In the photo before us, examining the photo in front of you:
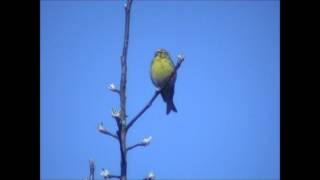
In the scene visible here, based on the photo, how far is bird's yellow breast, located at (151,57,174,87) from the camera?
7.10m

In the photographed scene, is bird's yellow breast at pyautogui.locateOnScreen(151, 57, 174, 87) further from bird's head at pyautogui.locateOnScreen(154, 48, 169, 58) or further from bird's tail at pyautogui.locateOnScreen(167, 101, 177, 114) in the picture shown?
bird's tail at pyautogui.locateOnScreen(167, 101, 177, 114)

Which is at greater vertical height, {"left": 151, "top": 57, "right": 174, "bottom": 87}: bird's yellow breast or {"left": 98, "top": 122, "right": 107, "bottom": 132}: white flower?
{"left": 151, "top": 57, "right": 174, "bottom": 87}: bird's yellow breast

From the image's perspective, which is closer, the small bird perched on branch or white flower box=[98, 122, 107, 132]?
white flower box=[98, 122, 107, 132]

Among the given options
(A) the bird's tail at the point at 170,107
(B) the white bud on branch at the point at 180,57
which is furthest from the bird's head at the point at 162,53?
(B) the white bud on branch at the point at 180,57

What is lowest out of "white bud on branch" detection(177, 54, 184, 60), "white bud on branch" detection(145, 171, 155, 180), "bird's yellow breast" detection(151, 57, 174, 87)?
"white bud on branch" detection(145, 171, 155, 180)

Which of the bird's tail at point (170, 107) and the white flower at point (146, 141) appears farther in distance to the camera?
the bird's tail at point (170, 107)

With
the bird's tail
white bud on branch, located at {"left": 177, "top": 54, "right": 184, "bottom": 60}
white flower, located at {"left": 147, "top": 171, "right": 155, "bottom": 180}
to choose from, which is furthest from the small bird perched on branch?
white flower, located at {"left": 147, "top": 171, "right": 155, "bottom": 180}

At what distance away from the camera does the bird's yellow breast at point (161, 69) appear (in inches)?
279

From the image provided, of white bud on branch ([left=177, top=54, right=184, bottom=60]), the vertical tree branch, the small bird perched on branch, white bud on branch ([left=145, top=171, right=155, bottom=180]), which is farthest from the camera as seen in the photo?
the small bird perched on branch

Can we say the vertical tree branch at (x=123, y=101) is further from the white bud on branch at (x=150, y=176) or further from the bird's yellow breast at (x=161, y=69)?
the bird's yellow breast at (x=161, y=69)

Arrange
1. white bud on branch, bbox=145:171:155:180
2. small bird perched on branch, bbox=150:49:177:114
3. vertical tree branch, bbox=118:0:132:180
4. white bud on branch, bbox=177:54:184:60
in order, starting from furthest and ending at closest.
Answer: small bird perched on branch, bbox=150:49:177:114
white bud on branch, bbox=177:54:184:60
white bud on branch, bbox=145:171:155:180
vertical tree branch, bbox=118:0:132:180

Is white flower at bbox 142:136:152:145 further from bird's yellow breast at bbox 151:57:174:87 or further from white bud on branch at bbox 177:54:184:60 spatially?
bird's yellow breast at bbox 151:57:174:87
